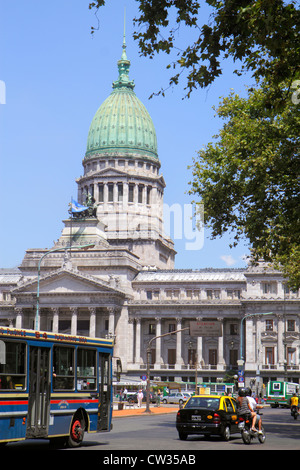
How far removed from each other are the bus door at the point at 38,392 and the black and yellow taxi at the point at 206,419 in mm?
7504

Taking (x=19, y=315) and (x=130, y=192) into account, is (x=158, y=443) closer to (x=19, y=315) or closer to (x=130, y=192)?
(x=19, y=315)

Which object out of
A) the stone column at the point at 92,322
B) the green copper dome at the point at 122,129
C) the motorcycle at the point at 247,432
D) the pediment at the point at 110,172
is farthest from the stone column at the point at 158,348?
the motorcycle at the point at 247,432

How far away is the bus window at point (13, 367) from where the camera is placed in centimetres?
2327

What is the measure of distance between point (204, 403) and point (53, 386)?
850 centimetres

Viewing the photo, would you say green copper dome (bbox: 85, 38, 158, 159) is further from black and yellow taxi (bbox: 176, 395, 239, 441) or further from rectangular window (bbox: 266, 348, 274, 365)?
black and yellow taxi (bbox: 176, 395, 239, 441)

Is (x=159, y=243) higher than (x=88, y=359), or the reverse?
(x=159, y=243)

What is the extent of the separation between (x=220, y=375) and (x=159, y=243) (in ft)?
102

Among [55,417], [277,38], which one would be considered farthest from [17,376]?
[277,38]

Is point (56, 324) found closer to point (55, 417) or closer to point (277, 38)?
point (55, 417)

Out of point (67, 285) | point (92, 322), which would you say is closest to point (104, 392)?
point (92, 322)

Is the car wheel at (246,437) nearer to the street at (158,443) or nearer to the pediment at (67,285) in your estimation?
the street at (158,443)

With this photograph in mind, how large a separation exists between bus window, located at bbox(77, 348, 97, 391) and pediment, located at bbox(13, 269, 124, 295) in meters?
80.9

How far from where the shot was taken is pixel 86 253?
117 m

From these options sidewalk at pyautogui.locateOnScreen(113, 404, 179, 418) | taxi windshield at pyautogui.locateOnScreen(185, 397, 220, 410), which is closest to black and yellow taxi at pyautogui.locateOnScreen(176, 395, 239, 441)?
taxi windshield at pyautogui.locateOnScreen(185, 397, 220, 410)
